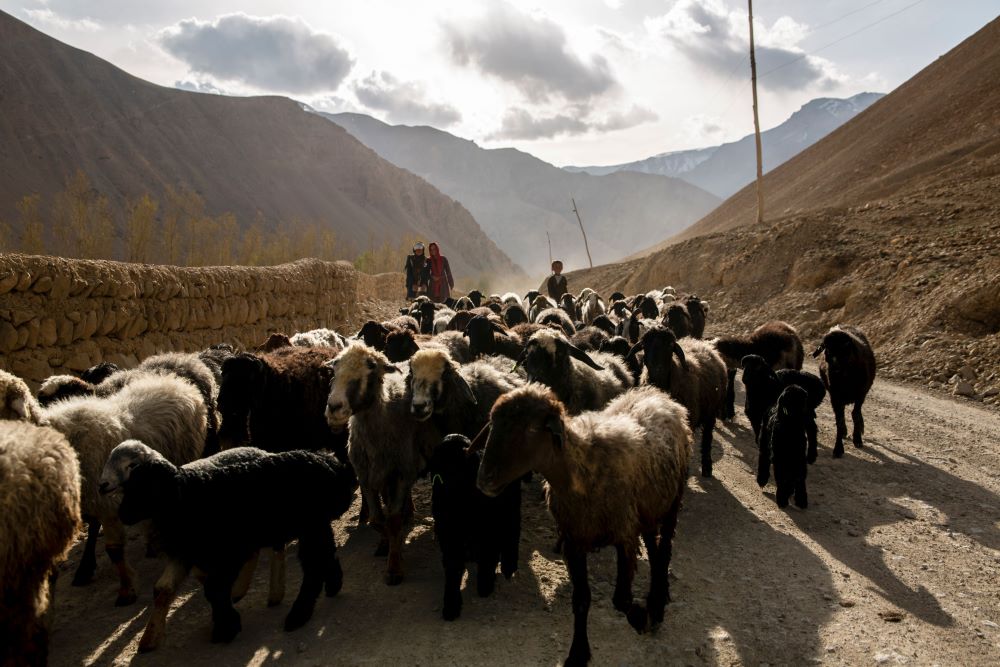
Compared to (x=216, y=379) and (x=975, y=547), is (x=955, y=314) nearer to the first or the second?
(x=975, y=547)

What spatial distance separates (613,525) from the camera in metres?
4.00

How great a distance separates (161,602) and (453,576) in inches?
74.3

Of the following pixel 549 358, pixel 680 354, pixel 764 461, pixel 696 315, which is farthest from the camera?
pixel 696 315

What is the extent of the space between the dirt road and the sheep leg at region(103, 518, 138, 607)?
0.10 metres

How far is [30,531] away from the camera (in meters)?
3.55

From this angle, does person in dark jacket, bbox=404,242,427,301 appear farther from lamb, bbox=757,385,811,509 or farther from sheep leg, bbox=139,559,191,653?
sheep leg, bbox=139,559,191,653

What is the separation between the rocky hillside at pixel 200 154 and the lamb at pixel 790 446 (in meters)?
52.8

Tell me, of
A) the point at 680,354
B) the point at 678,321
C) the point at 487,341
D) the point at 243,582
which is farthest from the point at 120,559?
the point at 678,321

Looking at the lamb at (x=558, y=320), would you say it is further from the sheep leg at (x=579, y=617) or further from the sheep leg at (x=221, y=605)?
the sheep leg at (x=221, y=605)

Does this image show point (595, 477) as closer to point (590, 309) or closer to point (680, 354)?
point (680, 354)

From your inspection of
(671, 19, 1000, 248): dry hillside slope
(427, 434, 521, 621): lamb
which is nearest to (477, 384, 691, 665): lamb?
(427, 434, 521, 621): lamb

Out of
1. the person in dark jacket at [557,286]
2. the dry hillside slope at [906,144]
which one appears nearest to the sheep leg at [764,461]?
the person in dark jacket at [557,286]

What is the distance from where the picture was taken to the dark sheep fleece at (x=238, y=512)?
12.9 ft

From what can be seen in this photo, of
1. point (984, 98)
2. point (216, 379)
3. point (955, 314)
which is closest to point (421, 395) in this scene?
point (216, 379)
